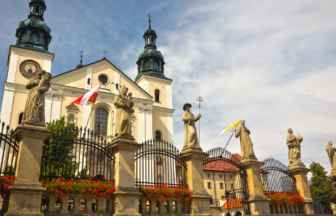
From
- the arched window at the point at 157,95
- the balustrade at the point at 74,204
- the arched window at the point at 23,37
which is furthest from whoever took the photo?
the arched window at the point at 157,95

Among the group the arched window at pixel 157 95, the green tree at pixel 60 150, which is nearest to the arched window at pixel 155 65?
the arched window at pixel 157 95

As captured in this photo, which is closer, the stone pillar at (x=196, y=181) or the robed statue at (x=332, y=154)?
the stone pillar at (x=196, y=181)

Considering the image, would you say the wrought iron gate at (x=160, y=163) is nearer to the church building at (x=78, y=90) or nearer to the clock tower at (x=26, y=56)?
the church building at (x=78, y=90)

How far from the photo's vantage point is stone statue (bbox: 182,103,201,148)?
35.7ft

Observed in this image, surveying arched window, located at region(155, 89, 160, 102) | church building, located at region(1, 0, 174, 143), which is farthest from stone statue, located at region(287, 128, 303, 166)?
arched window, located at region(155, 89, 160, 102)

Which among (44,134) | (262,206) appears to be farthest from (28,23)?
(262,206)

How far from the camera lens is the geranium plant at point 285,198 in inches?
486

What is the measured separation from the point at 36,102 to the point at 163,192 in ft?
16.1

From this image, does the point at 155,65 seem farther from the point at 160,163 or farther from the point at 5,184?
the point at 5,184

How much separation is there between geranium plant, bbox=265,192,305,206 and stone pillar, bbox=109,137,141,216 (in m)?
6.59

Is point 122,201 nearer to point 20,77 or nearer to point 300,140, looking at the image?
point 300,140

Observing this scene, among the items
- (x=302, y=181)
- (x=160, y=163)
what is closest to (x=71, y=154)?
(x=160, y=163)

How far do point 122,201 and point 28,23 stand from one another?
2941cm

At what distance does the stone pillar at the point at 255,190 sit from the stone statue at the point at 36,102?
27.6ft
